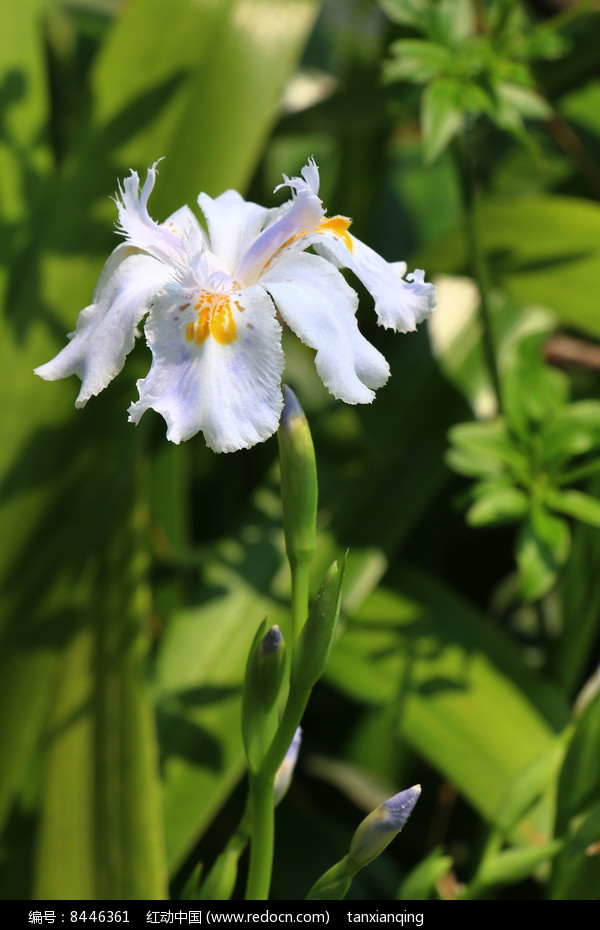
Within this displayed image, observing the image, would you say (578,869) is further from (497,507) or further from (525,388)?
(525,388)

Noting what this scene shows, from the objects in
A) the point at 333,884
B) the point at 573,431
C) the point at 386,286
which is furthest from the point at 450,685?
the point at 386,286

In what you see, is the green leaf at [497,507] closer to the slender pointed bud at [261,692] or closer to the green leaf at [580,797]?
the green leaf at [580,797]

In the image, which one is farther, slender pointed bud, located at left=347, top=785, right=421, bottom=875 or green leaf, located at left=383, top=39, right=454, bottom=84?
green leaf, located at left=383, top=39, right=454, bottom=84

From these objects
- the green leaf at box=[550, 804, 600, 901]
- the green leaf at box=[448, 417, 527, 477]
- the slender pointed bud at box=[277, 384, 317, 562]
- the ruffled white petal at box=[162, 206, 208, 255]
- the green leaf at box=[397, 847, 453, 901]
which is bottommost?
the green leaf at box=[550, 804, 600, 901]

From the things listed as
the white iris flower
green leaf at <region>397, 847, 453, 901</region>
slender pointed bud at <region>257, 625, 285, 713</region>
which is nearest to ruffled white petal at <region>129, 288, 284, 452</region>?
the white iris flower

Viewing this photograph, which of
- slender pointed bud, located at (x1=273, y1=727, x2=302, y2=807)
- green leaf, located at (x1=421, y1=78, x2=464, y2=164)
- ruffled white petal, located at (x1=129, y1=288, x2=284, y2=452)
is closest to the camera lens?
ruffled white petal, located at (x1=129, y1=288, x2=284, y2=452)

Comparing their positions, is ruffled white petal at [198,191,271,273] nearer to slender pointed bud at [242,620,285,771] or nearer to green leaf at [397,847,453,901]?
slender pointed bud at [242,620,285,771]

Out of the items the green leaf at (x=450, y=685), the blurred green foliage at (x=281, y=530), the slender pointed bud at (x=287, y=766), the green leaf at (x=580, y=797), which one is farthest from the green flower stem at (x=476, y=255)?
the slender pointed bud at (x=287, y=766)

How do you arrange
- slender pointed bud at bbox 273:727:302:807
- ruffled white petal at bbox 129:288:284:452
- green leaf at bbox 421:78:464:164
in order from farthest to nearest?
1. green leaf at bbox 421:78:464:164
2. slender pointed bud at bbox 273:727:302:807
3. ruffled white petal at bbox 129:288:284:452
